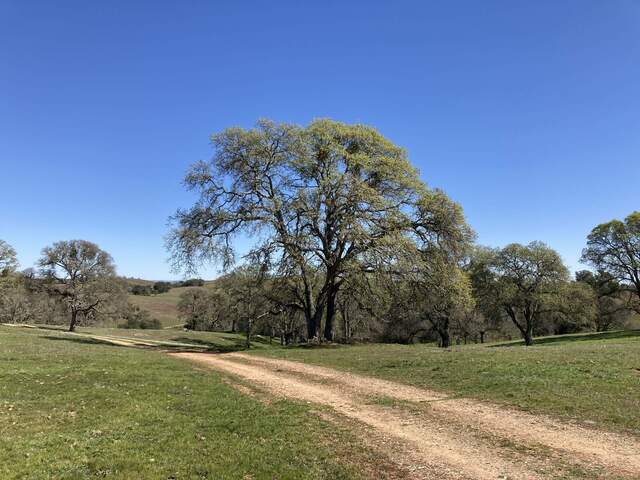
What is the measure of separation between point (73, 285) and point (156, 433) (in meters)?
51.8

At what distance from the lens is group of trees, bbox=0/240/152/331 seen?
48.8m

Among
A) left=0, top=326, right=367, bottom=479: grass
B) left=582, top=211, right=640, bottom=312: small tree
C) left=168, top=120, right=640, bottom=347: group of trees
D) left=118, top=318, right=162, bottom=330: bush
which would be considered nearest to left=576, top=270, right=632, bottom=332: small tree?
left=582, top=211, right=640, bottom=312: small tree

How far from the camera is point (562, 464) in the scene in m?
7.44

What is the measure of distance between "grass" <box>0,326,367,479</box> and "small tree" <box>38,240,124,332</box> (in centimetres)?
3899

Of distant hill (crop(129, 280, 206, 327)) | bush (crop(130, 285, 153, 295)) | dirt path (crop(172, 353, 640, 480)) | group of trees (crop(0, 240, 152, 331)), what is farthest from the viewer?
bush (crop(130, 285, 153, 295))

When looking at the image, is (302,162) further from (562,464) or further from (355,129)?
(562,464)

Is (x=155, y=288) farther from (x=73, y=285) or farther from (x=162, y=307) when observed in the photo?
(x=73, y=285)

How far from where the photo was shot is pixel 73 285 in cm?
5388

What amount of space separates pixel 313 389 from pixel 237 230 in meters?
18.8

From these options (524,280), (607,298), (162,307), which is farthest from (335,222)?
(162,307)

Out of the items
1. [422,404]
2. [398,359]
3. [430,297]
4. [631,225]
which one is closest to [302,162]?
[430,297]

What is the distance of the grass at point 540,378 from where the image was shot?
10547mm

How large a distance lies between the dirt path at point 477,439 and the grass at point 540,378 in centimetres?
91

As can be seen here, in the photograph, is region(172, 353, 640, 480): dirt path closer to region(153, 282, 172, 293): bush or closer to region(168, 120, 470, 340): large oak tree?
region(168, 120, 470, 340): large oak tree
